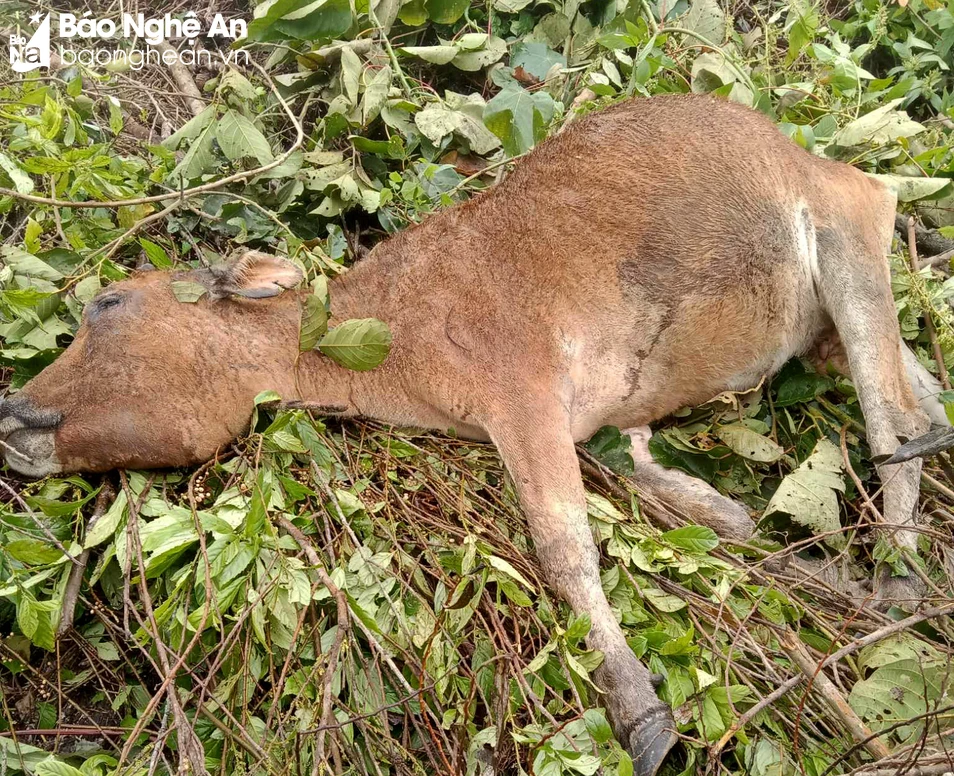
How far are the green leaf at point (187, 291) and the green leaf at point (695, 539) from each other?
101 inches

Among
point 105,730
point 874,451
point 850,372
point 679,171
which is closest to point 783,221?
point 679,171

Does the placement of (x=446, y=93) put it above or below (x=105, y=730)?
above

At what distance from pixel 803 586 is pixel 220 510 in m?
2.63

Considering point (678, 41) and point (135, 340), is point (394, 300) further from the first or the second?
point (678, 41)

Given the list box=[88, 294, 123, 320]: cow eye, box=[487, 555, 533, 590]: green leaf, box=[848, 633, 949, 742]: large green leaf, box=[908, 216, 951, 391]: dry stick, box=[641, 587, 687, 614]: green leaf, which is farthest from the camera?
box=[908, 216, 951, 391]: dry stick

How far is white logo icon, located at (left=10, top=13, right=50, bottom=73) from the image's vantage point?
5354mm

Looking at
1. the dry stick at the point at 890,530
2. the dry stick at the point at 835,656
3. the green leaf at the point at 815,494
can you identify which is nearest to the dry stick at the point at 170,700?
the dry stick at the point at 835,656

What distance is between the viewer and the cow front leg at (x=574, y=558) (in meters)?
2.94

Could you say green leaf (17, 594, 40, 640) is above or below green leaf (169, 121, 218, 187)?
below

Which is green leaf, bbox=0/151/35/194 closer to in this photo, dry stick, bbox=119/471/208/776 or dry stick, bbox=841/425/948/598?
dry stick, bbox=119/471/208/776

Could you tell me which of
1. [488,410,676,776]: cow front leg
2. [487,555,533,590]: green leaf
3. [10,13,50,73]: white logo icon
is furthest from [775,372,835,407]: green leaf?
[10,13,50,73]: white logo icon

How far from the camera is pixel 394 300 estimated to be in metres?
3.80

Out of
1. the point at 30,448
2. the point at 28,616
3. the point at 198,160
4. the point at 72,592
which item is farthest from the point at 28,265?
the point at 28,616

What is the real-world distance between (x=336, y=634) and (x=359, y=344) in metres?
1.31
